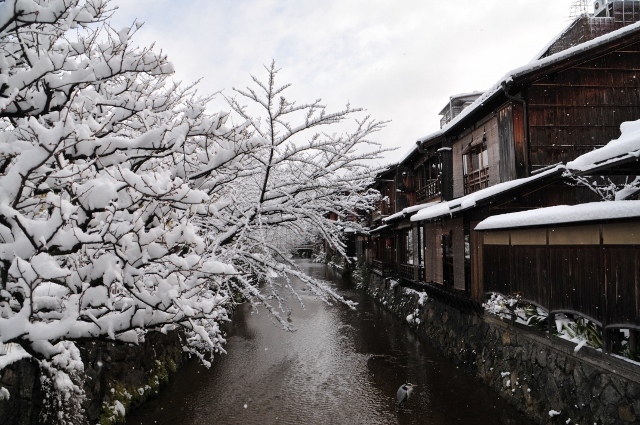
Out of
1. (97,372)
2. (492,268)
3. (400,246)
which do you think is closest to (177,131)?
(97,372)

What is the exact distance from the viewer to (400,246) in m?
26.8

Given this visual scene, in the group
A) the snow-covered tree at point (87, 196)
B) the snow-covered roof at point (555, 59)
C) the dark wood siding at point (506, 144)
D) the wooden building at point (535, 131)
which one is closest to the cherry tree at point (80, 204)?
the snow-covered tree at point (87, 196)

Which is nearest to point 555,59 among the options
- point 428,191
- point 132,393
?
point 428,191

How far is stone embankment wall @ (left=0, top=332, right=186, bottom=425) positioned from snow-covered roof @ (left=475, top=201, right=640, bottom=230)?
33.8ft

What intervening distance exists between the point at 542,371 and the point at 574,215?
3861mm

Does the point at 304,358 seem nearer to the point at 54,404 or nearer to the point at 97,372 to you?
the point at 97,372

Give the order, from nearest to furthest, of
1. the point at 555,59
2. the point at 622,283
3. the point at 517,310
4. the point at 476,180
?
1. the point at 622,283
2. the point at 517,310
3. the point at 555,59
4. the point at 476,180

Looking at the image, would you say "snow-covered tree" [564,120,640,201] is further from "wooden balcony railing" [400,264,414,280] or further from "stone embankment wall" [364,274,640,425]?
"wooden balcony railing" [400,264,414,280]

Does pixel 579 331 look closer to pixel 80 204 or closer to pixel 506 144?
pixel 506 144

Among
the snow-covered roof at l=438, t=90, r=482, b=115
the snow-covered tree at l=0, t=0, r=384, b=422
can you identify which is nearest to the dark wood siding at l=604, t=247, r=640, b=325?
the snow-covered tree at l=0, t=0, r=384, b=422

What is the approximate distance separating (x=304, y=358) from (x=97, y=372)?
7.93 meters

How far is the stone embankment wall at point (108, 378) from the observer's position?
6066 millimetres

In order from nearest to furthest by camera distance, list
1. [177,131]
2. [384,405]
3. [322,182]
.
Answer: [177,131]
[322,182]
[384,405]

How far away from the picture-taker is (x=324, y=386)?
12617 millimetres
